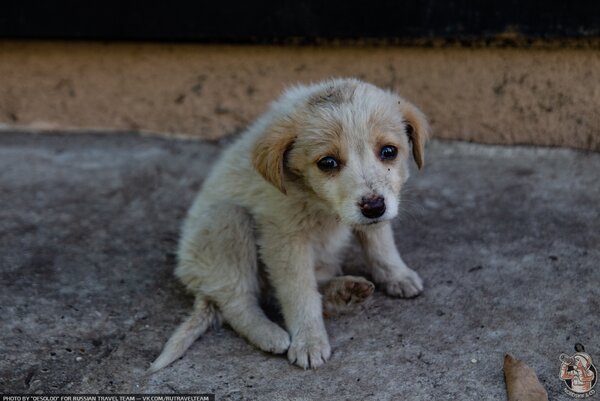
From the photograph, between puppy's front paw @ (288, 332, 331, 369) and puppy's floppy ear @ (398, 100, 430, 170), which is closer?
puppy's front paw @ (288, 332, 331, 369)

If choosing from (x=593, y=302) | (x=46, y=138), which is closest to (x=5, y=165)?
(x=46, y=138)

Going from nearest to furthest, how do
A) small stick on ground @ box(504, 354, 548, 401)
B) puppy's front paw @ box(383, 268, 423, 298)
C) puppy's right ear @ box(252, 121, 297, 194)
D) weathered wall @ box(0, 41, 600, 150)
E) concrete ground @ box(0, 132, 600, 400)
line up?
small stick on ground @ box(504, 354, 548, 401) → concrete ground @ box(0, 132, 600, 400) → puppy's right ear @ box(252, 121, 297, 194) → puppy's front paw @ box(383, 268, 423, 298) → weathered wall @ box(0, 41, 600, 150)

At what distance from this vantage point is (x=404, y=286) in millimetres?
3670

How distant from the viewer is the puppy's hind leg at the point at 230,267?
11.5 feet

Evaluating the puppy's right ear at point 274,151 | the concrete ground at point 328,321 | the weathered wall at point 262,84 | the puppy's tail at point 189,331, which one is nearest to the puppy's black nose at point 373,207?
the puppy's right ear at point 274,151

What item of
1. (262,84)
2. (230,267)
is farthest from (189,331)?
(262,84)

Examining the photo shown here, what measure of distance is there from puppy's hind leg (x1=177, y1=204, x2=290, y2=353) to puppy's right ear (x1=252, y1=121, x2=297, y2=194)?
1.09 feet

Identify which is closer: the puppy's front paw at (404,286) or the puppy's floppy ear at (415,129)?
the puppy's floppy ear at (415,129)

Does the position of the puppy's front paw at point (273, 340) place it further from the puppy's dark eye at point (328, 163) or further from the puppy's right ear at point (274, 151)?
the puppy's dark eye at point (328, 163)

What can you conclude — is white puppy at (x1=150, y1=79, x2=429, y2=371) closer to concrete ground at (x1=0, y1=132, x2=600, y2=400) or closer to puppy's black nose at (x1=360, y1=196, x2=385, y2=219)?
puppy's black nose at (x1=360, y1=196, x2=385, y2=219)

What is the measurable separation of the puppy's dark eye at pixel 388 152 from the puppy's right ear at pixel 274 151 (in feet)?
1.32

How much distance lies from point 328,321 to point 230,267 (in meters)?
0.53

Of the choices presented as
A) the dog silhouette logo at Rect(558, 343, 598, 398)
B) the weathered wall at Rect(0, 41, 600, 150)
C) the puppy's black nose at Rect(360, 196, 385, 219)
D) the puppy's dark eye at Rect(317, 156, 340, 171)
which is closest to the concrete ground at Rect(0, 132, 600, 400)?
the dog silhouette logo at Rect(558, 343, 598, 398)

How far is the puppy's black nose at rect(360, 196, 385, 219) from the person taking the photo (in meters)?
3.12
